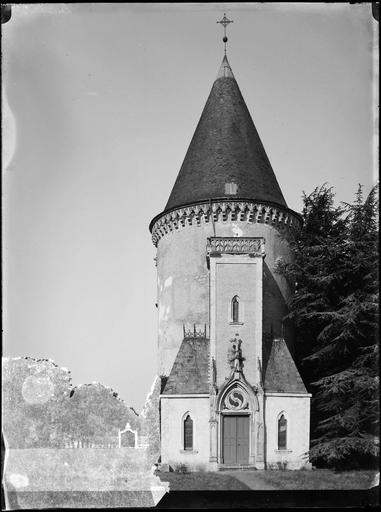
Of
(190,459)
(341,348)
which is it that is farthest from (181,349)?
(341,348)

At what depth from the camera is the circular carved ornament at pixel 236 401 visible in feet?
81.4

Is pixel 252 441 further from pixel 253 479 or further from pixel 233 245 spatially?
pixel 233 245

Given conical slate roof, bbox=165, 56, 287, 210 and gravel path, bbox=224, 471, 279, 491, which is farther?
conical slate roof, bbox=165, 56, 287, 210

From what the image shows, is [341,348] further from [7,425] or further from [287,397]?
[7,425]

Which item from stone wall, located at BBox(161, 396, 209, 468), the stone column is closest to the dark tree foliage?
the stone column

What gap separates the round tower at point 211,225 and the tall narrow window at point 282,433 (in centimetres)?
448

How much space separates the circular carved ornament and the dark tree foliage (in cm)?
314

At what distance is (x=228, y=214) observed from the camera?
29453 millimetres

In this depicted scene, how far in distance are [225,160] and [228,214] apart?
9.72 ft

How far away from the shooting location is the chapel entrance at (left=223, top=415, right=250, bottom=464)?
80.3 ft

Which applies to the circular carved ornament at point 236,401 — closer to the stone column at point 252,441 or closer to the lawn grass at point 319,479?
the stone column at point 252,441

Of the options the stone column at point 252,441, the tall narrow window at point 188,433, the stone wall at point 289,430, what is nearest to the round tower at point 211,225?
the stone wall at point 289,430

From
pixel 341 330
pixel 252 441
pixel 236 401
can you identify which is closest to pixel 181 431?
pixel 236 401

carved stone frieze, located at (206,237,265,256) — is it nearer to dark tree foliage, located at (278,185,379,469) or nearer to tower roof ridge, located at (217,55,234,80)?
dark tree foliage, located at (278,185,379,469)
